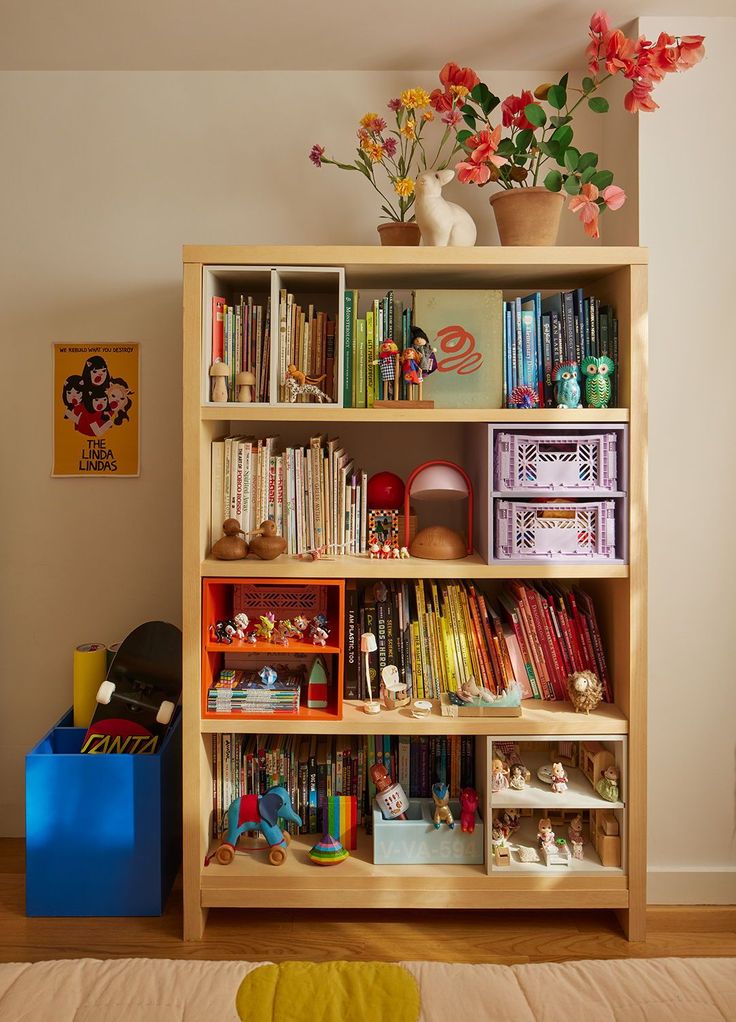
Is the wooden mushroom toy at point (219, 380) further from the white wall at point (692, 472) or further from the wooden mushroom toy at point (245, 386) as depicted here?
the white wall at point (692, 472)

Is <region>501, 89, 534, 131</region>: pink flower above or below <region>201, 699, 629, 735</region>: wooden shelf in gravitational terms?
above

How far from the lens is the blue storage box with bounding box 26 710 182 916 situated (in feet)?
7.09

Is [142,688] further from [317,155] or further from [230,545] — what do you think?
[317,155]

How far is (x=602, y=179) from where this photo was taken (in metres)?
2.09

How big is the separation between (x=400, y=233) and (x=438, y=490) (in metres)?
0.69

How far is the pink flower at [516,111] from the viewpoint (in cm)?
218

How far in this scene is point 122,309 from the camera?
2.50 metres

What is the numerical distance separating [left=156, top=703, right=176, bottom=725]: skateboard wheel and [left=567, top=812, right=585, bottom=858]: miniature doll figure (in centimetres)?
111

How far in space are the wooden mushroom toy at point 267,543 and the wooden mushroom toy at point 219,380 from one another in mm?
329

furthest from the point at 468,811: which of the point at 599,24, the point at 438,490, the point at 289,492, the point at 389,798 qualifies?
the point at 599,24

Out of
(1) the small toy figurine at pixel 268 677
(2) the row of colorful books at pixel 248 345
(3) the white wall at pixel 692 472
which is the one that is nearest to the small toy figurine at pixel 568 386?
(3) the white wall at pixel 692 472

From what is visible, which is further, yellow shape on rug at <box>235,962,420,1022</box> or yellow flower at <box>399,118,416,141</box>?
yellow flower at <box>399,118,416,141</box>

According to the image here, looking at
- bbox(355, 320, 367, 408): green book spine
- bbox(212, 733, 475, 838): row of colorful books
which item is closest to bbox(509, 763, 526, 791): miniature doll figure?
bbox(212, 733, 475, 838): row of colorful books

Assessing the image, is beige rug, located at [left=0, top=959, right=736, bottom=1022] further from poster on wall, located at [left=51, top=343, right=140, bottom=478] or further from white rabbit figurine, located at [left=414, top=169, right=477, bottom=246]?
white rabbit figurine, located at [left=414, top=169, right=477, bottom=246]
